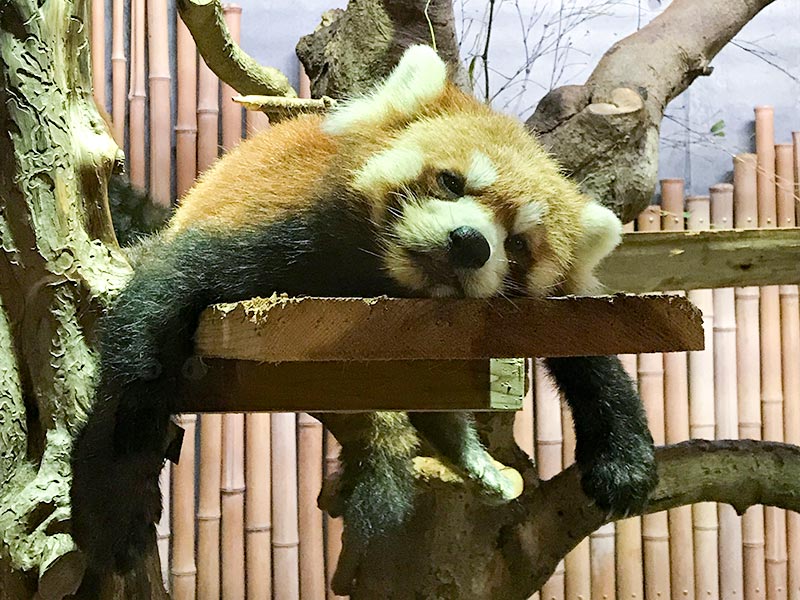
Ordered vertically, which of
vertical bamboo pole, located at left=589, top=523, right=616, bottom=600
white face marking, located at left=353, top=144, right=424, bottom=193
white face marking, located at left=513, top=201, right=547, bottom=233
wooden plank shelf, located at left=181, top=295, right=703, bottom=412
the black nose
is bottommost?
vertical bamboo pole, located at left=589, top=523, right=616, bottom=600

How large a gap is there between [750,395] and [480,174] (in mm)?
2133

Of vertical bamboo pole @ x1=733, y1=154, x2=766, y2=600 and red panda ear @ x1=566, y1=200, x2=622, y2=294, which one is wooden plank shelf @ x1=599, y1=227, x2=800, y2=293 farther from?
vertical bamboo pole @ x1=733, y1=154, x2=766, y2=600

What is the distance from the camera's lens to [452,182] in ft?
3.76

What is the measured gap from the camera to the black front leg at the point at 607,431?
5.13 feet

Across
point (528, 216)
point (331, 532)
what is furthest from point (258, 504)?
point (528, 216)

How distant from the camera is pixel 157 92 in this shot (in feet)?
8.57

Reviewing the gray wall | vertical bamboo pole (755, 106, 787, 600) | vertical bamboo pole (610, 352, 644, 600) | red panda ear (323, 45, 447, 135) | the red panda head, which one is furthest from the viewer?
vertical bamboo pole (610, 352, 644, 600)

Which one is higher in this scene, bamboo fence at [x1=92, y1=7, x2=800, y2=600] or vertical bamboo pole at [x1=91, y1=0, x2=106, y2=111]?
vertical bamboo pole at [x1=91, y1=0, x2=106, y2=111]

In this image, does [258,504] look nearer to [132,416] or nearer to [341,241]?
[132,416]

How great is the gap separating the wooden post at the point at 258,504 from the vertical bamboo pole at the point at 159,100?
2.48 feet

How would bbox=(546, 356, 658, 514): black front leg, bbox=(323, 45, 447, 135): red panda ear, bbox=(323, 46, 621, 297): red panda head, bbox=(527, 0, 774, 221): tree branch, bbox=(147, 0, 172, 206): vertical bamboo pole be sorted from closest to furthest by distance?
bbox=(323, 46, 621, 297): red panda head → bbox=(323, 45, 447, 135): red panda ear → bbox=(546, 356, 658, 514): black front leg → bbox=(527, 0, 774, 221): tree branch → bbox=(147, 0, 172, 206): vertical bamboo pole

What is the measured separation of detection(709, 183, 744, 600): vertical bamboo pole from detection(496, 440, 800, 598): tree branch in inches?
41.0

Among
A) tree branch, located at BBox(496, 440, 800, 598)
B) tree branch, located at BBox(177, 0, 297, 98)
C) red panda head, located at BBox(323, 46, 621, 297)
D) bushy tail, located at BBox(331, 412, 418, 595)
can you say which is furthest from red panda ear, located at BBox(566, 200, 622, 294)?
tree branch, located at BBox(177, 0, 297, 98)

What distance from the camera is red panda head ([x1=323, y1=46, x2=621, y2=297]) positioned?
1084mm
